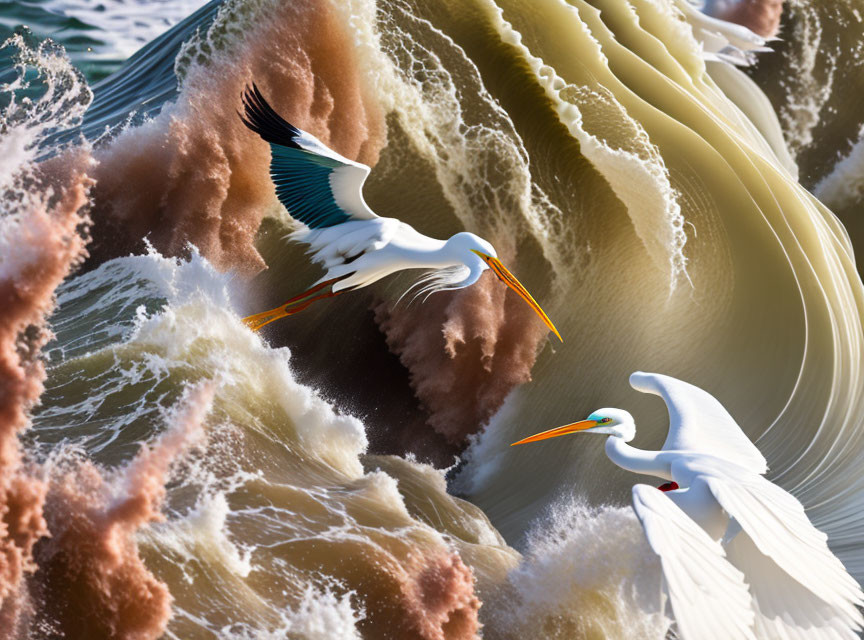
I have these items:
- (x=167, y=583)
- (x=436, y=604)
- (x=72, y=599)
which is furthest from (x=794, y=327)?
(x=72, y=599)

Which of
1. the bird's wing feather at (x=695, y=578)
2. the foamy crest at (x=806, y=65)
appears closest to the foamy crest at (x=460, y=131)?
the foamy crest at (x=806, y=65)

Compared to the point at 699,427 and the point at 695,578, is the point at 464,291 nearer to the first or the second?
the point at 699,427

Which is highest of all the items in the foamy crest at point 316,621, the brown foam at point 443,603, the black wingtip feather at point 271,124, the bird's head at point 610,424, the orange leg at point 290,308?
the black wingtip feather at point 271,124

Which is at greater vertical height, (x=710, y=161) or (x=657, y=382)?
(x=710, y=161)

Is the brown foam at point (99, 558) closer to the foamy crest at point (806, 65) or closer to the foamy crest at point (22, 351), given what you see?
the foamy crest at point (22, 351)

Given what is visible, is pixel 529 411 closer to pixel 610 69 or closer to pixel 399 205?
pixel 399 205

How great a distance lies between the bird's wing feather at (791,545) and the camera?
3.00m

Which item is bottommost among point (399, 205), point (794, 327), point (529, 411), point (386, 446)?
point (386, 446)

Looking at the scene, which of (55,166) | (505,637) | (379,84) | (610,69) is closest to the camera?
(505,637)

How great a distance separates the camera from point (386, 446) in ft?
14.4

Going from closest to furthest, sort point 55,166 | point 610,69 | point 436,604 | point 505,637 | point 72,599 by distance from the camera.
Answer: point 72,599
point 436,604
point 505,637
point 55,166
point 610,69

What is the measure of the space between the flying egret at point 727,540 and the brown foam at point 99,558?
146 centimetres

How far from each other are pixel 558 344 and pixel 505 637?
143 cm

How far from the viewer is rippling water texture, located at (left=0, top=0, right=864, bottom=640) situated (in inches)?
151
